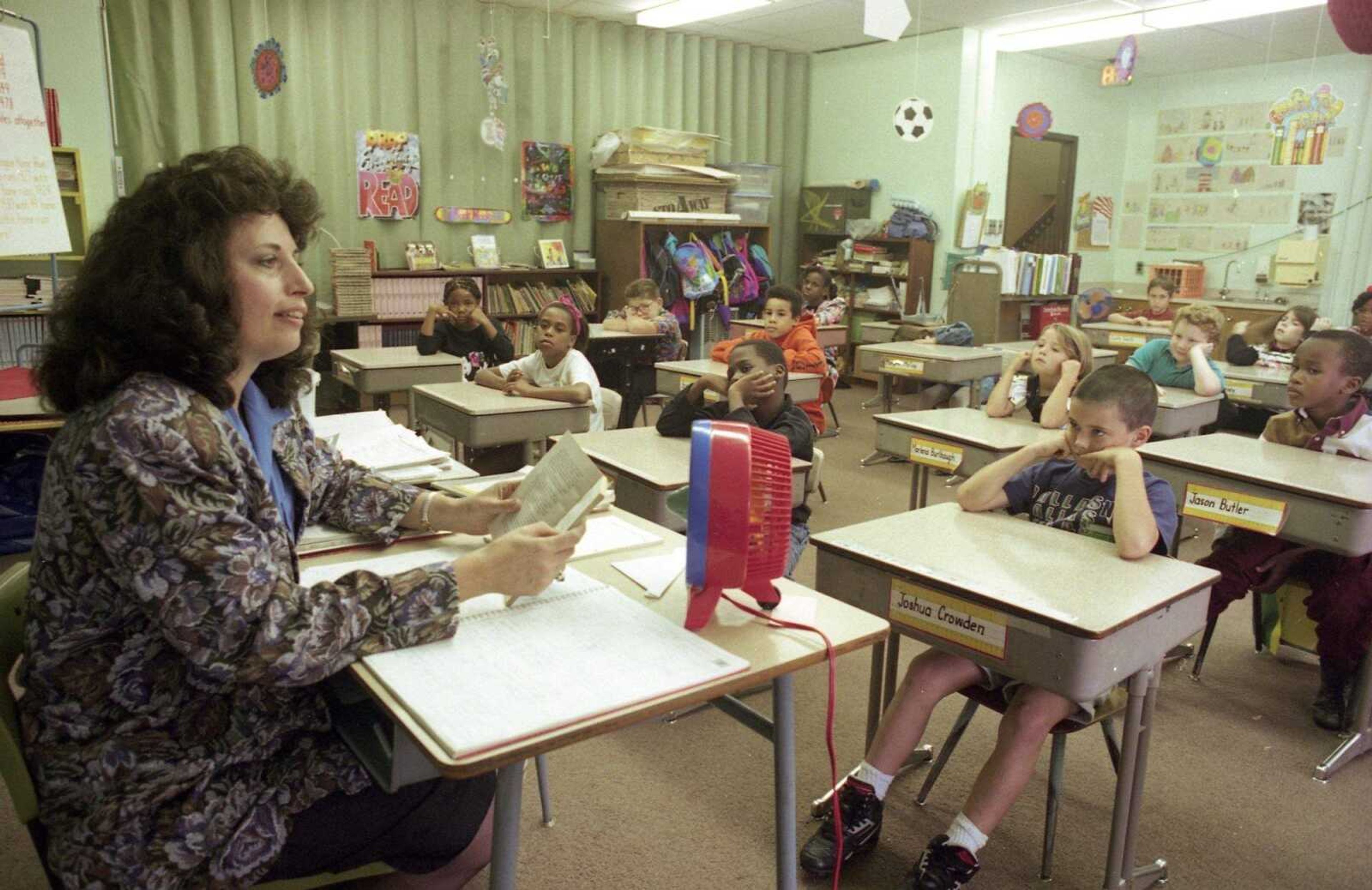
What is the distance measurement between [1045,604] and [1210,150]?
8.08 m

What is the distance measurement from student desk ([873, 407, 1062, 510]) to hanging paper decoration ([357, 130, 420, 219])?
4.09m

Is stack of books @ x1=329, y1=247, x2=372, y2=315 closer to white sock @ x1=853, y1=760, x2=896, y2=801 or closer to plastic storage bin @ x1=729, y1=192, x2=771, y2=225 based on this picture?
plastic storage bin @ x1=729, y1=192, x2=771, y2=225

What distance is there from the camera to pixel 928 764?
228cm

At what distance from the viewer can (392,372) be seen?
13.6ft

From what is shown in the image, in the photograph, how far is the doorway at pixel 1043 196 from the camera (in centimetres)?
824

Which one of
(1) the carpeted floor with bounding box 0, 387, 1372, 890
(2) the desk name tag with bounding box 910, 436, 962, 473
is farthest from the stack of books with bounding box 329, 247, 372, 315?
(1) the carpeted floor with bounding box 0, 387, 1372, 890

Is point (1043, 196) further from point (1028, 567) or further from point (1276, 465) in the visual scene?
point (1028, 567)

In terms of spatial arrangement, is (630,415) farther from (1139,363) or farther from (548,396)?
(1139,363)

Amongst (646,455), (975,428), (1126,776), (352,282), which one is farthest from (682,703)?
(352,282)

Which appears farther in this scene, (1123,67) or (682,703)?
(1123,67)

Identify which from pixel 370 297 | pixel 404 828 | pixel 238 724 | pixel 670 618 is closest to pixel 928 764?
pixel 670 618

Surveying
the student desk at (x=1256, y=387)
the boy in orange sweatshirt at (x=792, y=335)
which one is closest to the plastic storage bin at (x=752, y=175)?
the boy in orange sweatshirt at (x=792, y=335)

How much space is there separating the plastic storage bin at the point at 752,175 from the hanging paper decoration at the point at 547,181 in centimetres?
121

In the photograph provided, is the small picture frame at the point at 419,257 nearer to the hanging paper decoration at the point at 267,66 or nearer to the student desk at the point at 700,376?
the hanging paper decoration at the point at 267,66
